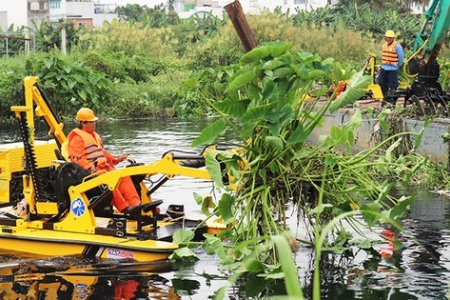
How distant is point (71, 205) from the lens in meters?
11.5

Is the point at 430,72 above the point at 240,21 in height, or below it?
below

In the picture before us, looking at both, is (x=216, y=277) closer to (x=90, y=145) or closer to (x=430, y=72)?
(x=90, y=145)

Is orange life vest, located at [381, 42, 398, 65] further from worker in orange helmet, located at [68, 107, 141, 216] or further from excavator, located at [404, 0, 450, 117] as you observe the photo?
worker in orange helmet, located at [68, 107, 141, 216]

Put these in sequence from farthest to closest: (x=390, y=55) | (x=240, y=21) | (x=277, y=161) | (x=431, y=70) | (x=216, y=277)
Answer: (x=390, y=55) < (x=431, y=70) < (x=240, y=21) < (x=216, y=277) < (x=277, y=161)

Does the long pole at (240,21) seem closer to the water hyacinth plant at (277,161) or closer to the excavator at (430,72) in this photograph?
the water hyacinth plant at (277,161)

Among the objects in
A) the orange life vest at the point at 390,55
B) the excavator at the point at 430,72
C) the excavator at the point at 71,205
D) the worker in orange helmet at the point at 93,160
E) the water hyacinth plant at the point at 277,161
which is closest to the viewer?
the water hyacinth plant at the point at 277,161

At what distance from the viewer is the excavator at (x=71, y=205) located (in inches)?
432

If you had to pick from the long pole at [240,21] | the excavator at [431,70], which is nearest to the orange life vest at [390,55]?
the excavator at [431,70]

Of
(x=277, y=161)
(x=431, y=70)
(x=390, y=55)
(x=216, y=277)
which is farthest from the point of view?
(x=390, y=55)

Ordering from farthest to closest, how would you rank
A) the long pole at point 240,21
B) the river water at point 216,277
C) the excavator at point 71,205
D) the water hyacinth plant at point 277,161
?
1. the excavator at point 71,205
2. the long pole at point 240,21
3. the river water at point 216,277
4. the water hyacinth plant at point 277,161

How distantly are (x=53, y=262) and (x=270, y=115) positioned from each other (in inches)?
131

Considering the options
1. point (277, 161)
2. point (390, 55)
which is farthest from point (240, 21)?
point (390, 55)

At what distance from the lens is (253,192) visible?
989 centimetres

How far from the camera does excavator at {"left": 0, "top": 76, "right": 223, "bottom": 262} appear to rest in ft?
36.0
